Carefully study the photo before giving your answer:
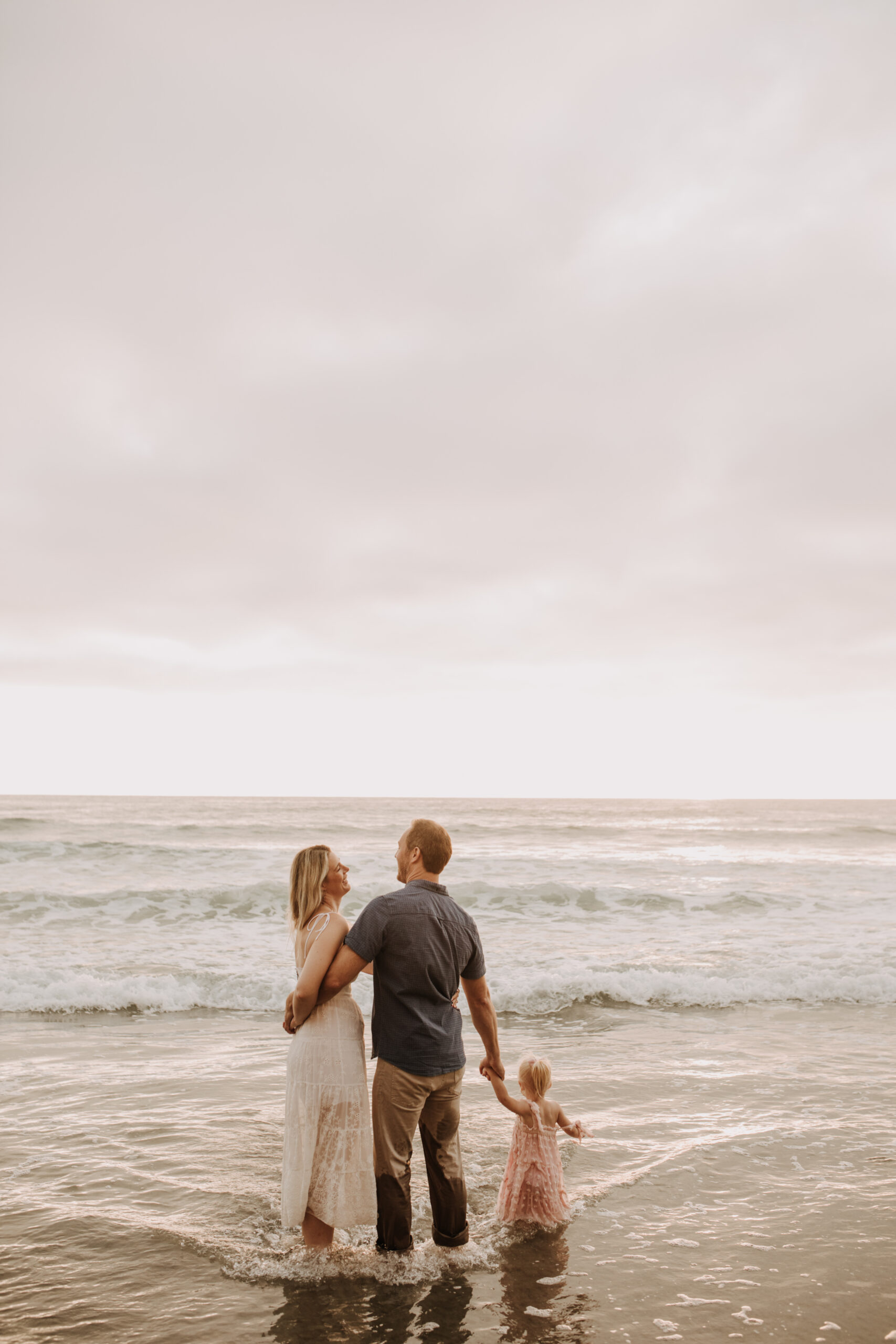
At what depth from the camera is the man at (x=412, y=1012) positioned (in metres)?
4.04

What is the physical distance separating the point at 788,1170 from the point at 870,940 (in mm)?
11051

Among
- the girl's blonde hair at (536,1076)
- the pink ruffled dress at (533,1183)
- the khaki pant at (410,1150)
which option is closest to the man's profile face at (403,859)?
the khaki pant at (410,1150)

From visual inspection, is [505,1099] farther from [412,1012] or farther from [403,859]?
[403,859]

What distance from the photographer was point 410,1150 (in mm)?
4188

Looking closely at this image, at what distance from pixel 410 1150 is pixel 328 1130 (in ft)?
1.44

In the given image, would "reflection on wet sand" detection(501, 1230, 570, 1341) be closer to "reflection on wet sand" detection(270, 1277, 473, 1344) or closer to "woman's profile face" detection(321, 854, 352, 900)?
"reflection on wet sand" detection(270, 1277, 473, 1344)

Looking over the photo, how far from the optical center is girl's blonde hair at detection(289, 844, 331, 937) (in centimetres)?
416

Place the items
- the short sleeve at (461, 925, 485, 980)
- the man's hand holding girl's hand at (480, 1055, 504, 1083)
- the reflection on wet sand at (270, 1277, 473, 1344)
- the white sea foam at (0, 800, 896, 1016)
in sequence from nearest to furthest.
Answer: the reflection on wet sand at (270, 1277, 473, 1344), the short sleeve at (461, 925, 485, 980), the man's hand holding girl's hand at (480, 1055, 504, 1083), the white sea foam at (0, 800, 896, 1016)

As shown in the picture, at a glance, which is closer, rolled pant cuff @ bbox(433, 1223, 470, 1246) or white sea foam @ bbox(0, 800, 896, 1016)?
rolled pant cuff @ bbox(433, 1223, 470, 1246)

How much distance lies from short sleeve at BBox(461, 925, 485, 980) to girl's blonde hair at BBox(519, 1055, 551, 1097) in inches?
33.9

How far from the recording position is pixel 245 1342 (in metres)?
3.70

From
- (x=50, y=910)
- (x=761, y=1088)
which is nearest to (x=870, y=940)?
(x=761, y=1088)

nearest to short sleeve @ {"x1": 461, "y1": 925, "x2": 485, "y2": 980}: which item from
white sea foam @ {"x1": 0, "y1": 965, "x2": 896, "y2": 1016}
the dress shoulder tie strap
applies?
the dress shoulder tie strap

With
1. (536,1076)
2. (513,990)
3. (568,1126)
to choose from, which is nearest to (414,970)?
(536,1076)
